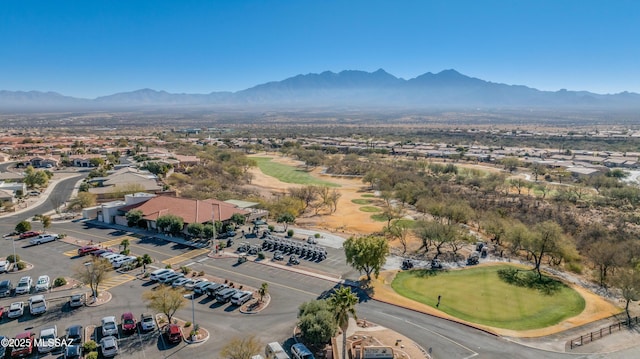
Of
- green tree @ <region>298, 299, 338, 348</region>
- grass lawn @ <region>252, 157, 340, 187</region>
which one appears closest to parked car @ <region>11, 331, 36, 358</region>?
green tree @ <region>298, 299, 338, 348</region>

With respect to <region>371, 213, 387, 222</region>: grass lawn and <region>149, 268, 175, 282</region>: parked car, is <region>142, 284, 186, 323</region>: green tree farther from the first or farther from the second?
<region>371, 213, 387, 222</region>: grass lawn

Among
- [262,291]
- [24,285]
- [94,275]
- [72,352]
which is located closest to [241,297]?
[262,291]

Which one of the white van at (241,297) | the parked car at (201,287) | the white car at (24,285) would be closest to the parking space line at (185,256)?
the parked car at (201,287)

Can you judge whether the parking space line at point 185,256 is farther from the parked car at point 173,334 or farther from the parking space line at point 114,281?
the parked car at point 173,334

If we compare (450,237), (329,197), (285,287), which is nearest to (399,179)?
(329,197)

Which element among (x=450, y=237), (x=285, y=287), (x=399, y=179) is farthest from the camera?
(x=399, y=179)

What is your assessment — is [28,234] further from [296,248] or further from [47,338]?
[296,248]

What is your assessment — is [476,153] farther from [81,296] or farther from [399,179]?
[81,296]
